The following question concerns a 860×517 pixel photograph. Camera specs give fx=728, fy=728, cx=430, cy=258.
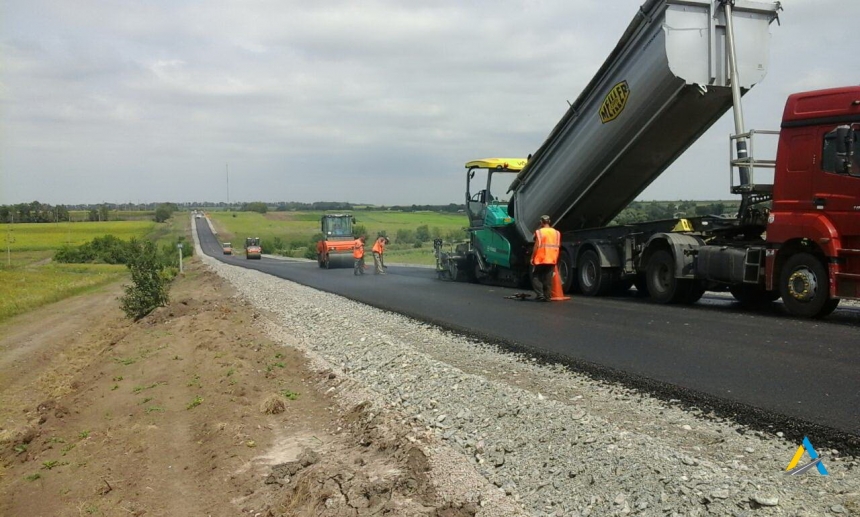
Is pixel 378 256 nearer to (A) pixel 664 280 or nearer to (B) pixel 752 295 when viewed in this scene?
(A) pixel 664 280

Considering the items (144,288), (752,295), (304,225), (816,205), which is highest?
(816,205)

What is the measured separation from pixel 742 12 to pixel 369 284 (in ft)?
41.9

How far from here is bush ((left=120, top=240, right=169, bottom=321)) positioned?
2020cm

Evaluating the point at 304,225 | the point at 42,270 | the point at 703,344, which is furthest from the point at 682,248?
the point at 304,225

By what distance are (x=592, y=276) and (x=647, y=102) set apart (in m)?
4.13

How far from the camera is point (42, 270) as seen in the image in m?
53.8

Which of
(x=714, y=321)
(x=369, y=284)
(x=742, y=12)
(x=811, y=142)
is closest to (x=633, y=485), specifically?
(x=714, y=321)

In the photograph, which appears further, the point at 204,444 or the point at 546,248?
the point at 546,248

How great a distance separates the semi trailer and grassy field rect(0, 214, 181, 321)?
83.7 ft

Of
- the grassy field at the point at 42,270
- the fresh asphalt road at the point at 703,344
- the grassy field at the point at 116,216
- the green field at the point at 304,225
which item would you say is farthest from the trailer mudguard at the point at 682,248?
the grassy field at the point at 116,216

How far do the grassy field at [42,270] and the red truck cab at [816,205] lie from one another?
29.4 m

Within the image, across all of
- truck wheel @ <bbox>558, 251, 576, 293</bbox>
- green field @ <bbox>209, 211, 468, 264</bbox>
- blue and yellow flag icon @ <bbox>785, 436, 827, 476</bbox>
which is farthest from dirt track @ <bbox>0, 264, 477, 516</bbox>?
green field @ <bbox>209, 211, 468, 264</bbox>

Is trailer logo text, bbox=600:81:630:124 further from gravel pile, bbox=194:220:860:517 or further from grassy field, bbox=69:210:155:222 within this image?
grassy field, bbox=69:210:155:222

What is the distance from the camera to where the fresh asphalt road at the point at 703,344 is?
5.94 metres
